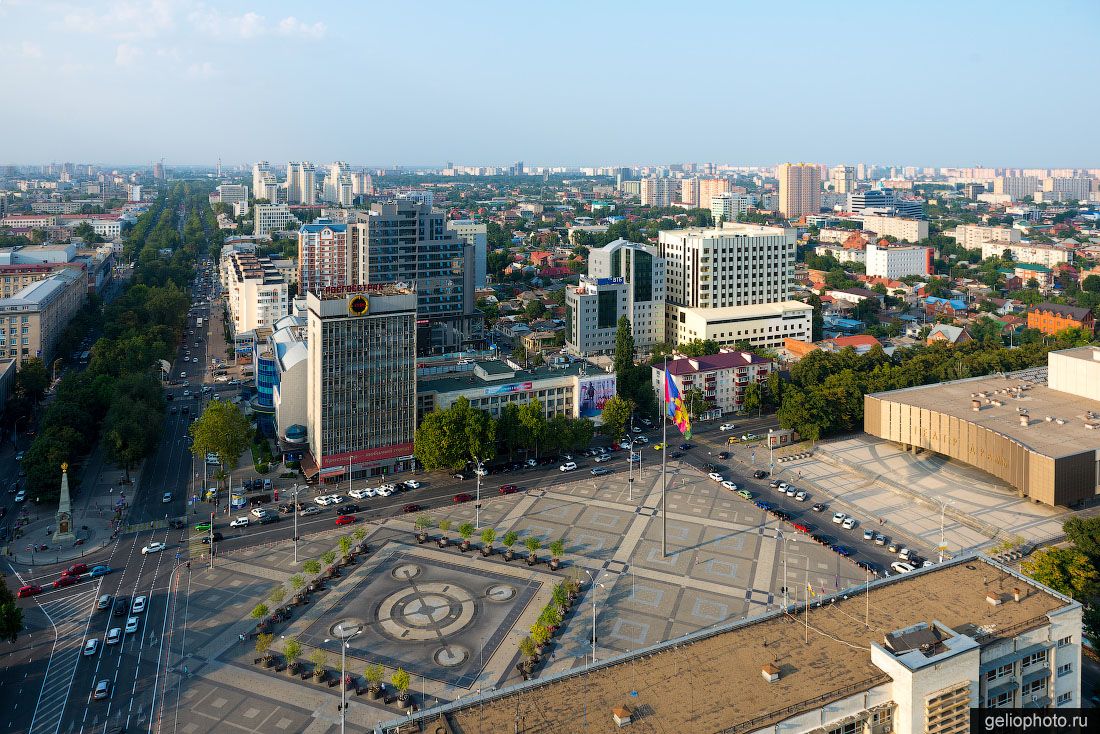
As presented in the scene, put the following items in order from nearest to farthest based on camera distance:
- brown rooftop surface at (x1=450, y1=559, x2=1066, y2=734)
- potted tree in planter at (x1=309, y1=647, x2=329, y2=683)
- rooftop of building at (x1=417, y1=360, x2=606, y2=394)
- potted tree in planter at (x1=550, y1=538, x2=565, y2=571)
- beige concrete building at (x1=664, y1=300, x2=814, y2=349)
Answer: brown rooftop surface at (x1=450, y1=559, x2=1066, y2=734), potted tree in planter at (x1=309, y1=647, x2=329, y2=683), potted tree in planter at (x1=550, y1=538, x2=565, y2=571), rooftop of building at (x1=417, y1=360, x2=606, y2=394), beige concrete building at (x1=664, y1=300, x2=814, y2=349)

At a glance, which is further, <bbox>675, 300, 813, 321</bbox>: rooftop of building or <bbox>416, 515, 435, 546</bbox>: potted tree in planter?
<bbox>675, 300, 813, 321</bbox>: rooftop of building

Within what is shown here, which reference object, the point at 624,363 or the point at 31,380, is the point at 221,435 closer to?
the point at 31,380

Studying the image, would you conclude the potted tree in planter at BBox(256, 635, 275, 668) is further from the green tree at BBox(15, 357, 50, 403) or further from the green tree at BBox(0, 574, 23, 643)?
the green tree at BBox(15, 357, 50, 403)

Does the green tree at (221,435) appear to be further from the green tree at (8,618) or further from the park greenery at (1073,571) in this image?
the park greenery at (1073,571)

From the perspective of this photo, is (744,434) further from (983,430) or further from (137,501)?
(137,501)

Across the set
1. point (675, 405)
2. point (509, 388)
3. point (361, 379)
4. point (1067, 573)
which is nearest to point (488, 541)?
point (675, 405)

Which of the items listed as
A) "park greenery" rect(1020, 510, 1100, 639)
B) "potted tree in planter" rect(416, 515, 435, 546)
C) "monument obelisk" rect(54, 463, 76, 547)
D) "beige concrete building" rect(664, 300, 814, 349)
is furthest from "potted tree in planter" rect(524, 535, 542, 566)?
"beige concrete building" rect(664, 300, 814, 349)
